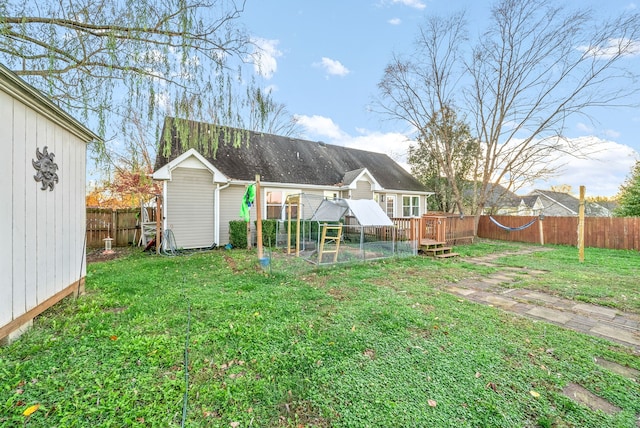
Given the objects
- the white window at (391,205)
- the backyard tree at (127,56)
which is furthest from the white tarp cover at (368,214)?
the white window at (391,205)

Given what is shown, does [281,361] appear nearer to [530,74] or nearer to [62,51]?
[62,51]

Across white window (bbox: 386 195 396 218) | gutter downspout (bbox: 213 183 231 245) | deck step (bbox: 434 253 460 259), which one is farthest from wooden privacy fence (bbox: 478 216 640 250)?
gutter downspout (bbox: 213 183 231 245)

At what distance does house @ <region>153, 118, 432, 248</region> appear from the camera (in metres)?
9.69

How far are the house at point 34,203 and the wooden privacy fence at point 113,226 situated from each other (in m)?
7.48

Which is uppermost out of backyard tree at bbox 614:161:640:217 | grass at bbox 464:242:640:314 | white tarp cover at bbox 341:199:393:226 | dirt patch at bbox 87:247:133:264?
backyard tree at bbox 614:161:640:217

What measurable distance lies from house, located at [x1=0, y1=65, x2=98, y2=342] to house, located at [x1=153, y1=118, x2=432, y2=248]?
1689 millimetres

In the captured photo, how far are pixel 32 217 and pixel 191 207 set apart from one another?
282 inches

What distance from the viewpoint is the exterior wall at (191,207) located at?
972 centimetres

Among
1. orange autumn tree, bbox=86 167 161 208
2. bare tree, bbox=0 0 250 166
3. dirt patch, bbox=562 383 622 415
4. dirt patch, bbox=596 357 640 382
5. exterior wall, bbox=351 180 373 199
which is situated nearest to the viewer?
dirt patch, bbox=562 383 622 415

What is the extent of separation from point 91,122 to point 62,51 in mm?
907

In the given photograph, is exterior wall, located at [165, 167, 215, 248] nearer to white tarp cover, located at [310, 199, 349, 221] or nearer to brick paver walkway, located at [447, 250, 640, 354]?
white tarp cover, located at [310, 199, 349, 221]

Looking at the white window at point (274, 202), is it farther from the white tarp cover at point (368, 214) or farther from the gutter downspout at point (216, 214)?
the white tarp cover at point (368, 214)

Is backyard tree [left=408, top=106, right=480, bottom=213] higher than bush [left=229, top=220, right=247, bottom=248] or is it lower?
higher

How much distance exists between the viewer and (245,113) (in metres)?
4.16
